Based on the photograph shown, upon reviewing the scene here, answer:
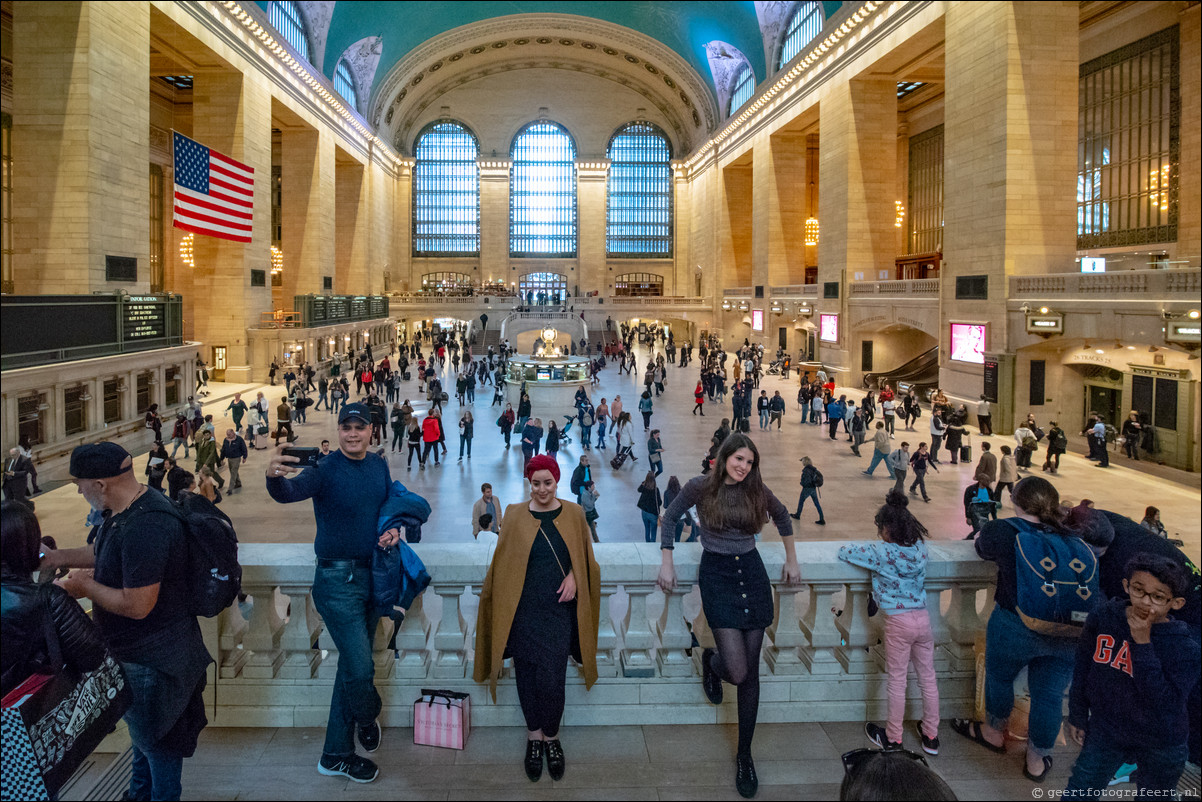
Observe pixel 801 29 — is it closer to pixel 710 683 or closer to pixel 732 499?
pixel 732 499

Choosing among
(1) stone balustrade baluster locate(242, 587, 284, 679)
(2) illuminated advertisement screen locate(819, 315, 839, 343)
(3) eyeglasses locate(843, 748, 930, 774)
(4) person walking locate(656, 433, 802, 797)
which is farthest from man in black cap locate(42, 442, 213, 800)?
(2) illuminated advertisement screen locate(819, 315, 839, 343)

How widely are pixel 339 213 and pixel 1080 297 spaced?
3818cm

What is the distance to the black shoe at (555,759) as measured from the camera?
284 centimetres

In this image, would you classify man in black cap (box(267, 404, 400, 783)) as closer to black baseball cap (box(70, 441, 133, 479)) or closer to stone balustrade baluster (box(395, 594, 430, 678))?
stone balustrade baluster (box(395, 594, 430, 678))

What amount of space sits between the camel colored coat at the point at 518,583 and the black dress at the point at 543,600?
0.03 metres

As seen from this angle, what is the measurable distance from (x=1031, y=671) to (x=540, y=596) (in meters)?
2.00

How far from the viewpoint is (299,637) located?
3.25 m

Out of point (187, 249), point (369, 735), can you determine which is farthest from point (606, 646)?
point (187, 249)

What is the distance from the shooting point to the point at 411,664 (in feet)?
10.6

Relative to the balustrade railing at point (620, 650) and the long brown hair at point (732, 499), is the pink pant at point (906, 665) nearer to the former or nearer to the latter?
the balustrade railing at point (620, 650)

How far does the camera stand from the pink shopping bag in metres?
2.98

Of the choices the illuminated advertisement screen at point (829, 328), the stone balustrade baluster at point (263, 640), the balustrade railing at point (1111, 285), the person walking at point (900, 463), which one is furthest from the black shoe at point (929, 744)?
the illuminated advertisement screen at point (829, 328)

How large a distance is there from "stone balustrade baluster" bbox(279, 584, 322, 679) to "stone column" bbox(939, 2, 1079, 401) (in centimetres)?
1789

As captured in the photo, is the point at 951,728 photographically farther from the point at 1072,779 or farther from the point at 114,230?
the point at 114,230
